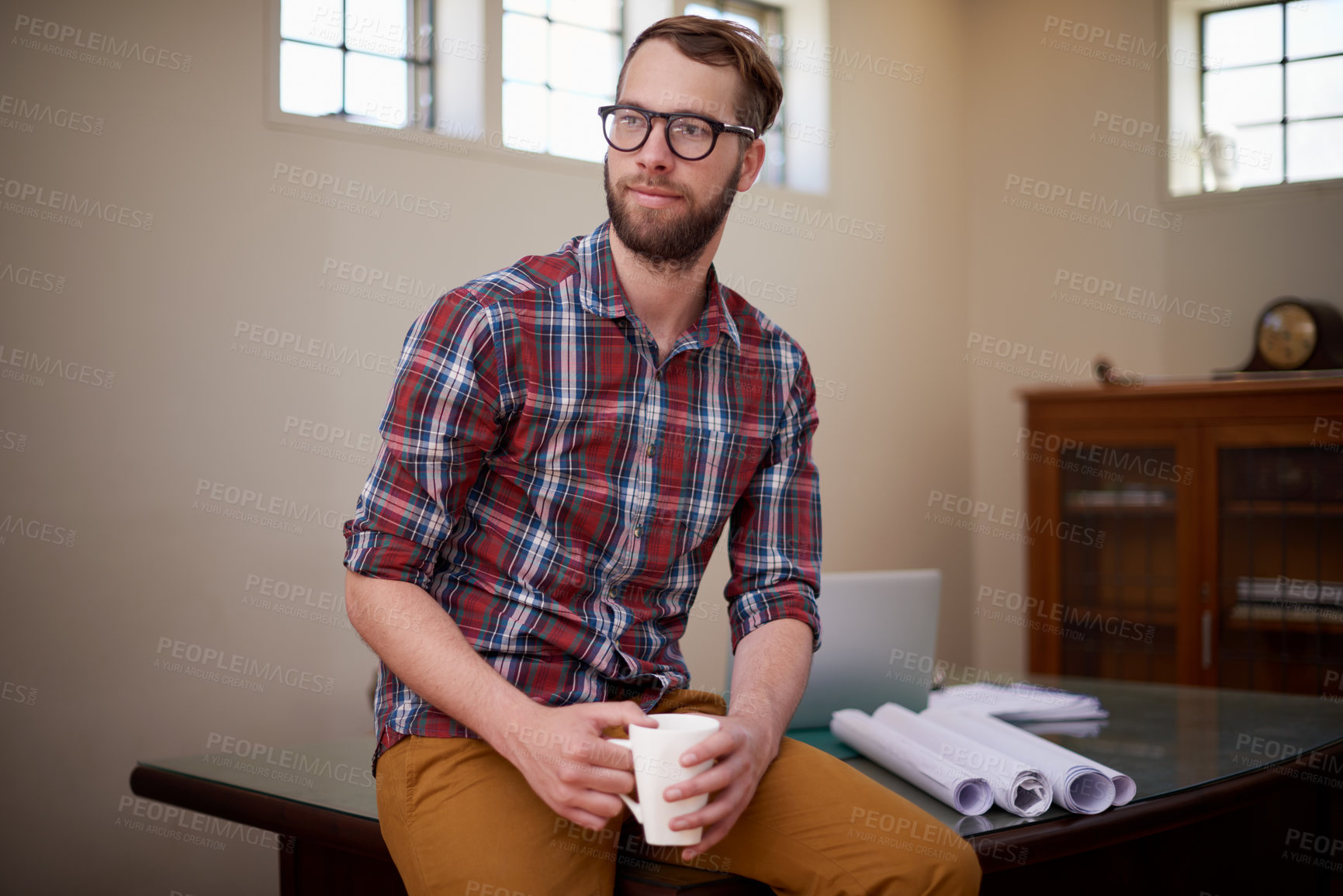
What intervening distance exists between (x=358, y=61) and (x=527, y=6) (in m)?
0.65

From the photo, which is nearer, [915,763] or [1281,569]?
[915,763]

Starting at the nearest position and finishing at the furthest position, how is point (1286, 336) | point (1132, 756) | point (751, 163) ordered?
point (751, 163), point (1132, 756), point (1286, 336)

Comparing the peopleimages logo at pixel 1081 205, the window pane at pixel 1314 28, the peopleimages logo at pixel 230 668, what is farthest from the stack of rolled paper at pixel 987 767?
the window pane at pixel 1314 28

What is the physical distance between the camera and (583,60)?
3.82m

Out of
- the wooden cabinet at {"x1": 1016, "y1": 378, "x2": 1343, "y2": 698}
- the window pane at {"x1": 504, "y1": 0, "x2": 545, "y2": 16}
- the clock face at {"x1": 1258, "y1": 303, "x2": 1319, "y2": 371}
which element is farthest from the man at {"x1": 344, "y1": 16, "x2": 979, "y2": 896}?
the clock face at {"x1": 1258, "y1": 303, "x2": 1319, "y2": 371}

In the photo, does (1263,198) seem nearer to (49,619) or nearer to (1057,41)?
(1057,41)

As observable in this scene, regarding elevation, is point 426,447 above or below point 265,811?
above

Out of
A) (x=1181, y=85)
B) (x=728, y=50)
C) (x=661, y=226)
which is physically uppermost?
(x=1181, y=85)

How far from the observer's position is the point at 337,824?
4.43 ft

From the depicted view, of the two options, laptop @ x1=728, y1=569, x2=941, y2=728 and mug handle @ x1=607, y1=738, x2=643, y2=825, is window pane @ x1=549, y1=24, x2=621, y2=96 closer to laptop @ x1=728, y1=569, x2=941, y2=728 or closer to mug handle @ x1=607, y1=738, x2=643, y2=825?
laptop @ x1=728, y1=569, x2=941, y2=728

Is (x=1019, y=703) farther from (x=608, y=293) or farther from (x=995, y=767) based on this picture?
(x=608, y=293)

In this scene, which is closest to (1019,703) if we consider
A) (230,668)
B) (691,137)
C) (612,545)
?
(612,545)

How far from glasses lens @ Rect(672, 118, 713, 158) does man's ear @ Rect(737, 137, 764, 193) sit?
0.12m

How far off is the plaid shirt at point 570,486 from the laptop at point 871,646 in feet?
1.29
